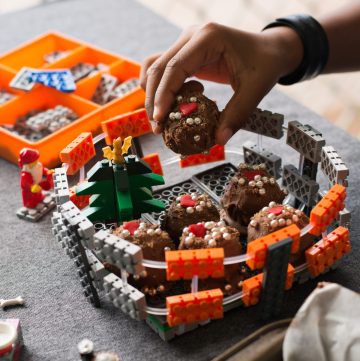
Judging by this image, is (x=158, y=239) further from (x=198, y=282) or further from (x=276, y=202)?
(x=276, y=202)

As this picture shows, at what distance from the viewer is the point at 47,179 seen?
1107 millimetres

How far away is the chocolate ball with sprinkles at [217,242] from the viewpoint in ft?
2.71

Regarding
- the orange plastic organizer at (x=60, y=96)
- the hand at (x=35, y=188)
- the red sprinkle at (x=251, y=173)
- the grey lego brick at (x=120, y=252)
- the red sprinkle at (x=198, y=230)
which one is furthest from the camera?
the orange plastic organizer at (x=60, y=96)

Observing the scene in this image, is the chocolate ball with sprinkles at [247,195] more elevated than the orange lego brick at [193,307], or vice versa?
the chocolate ball with sprinkles at [247,195]

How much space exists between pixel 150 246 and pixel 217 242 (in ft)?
0.31

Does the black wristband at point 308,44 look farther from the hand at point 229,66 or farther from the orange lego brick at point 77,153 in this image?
the orange lego brick at point 77,153

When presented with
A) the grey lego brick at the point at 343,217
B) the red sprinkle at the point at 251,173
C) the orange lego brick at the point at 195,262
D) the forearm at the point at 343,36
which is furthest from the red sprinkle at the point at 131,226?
the forearm at the point at 343,36

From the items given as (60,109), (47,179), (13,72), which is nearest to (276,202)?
(47,179)

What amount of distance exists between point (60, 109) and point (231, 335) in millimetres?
721

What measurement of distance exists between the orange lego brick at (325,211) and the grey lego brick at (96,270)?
294 millimetres

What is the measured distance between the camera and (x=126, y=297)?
791 millimetres

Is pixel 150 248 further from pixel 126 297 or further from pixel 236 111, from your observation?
pixel 236 111

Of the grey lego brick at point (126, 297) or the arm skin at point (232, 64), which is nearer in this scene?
the grey lego brick at point (126, 297)

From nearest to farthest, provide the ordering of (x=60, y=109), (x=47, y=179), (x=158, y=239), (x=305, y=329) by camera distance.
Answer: (x=305, y=329) < (x=158, y=239) < (x=47, y=179) < (x=60, y=109)
